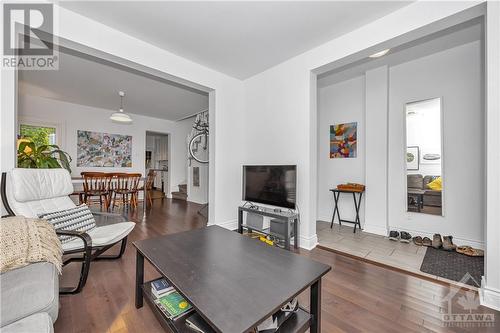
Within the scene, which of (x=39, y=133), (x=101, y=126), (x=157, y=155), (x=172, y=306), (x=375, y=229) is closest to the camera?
(x=172, y=306)

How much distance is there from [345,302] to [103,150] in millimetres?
6311

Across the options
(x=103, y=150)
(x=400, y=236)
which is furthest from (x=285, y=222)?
(x=103, y=150)

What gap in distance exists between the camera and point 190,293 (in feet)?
3.23

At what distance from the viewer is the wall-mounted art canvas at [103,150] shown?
5266 mm

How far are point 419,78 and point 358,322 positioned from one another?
10.7ft

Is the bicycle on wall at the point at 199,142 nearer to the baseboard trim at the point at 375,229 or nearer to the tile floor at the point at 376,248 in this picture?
the tile floor at the point at 376,248

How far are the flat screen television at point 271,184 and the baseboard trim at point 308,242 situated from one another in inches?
18.5

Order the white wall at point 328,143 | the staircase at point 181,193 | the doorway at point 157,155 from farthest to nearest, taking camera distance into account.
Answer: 1. the doorway at point 157,155
2. the staircase at point 181,193
3. the white wall at point 328,143

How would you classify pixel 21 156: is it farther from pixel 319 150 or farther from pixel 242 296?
pixel 319 150

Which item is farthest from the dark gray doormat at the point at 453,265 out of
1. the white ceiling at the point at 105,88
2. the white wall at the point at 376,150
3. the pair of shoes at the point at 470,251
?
the white ceiling at the point at 105,88

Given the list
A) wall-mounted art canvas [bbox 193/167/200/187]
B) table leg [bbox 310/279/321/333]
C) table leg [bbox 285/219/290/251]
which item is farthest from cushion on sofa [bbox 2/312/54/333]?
wall-mounted art canvas [bbox 193/167/200/187]

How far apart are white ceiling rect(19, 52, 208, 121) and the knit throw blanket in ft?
8.57

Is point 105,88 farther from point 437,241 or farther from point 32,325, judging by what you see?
point 437,241

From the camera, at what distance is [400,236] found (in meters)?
2.92
